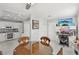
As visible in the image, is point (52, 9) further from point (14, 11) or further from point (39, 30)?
point (14, 11)

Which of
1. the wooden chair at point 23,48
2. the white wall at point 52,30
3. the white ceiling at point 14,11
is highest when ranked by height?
the white ceiling at point 14,11

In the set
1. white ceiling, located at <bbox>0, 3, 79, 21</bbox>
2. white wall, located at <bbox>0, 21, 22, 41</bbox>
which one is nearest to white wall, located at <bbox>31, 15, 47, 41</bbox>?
white ceiling, located at <bbox>0, 3, 79, 21</bbox>

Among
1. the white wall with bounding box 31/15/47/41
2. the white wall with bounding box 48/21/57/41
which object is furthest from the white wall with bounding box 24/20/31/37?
the white wall with bounding box 48/21/57/41

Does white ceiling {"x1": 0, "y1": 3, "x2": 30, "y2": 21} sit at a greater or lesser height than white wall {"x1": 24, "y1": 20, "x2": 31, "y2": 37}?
greater

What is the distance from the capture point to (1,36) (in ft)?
4.59

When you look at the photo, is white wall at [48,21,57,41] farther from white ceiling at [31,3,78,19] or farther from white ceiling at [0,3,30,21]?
white ceiling at [0,3,30,21]

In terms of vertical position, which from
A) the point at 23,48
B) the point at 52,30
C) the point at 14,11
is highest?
the point at 14,11

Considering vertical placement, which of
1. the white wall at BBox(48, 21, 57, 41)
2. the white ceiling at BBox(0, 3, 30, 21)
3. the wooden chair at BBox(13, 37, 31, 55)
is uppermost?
the white ceiling at BBox(0, 3, 30, 21)

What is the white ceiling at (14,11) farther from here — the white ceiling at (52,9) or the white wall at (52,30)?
the white wall at (52,30)

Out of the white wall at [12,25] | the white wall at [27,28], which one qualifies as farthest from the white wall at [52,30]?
the white wall at [12,25]

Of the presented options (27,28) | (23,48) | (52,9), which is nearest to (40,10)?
(52,9)

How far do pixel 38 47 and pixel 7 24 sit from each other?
46cm
